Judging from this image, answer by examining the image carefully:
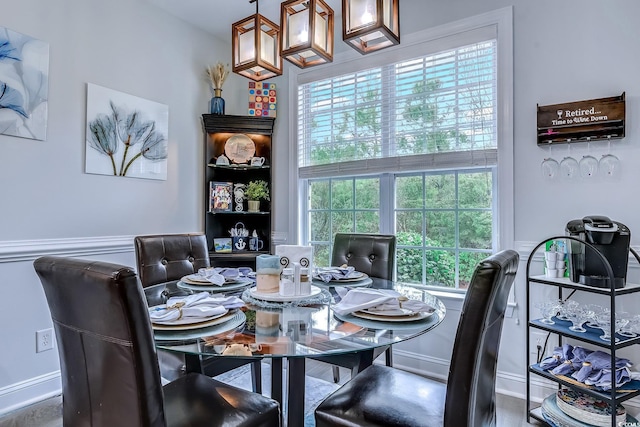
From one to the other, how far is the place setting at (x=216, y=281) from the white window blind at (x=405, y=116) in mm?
1392

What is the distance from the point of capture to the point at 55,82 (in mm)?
2367

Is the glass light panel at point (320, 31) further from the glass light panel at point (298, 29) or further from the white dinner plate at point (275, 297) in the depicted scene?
the white dinner plate at point (275, 297)

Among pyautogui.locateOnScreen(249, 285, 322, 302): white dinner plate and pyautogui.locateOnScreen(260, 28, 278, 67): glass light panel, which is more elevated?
pyautogui.locateOnScreen(260, 28, 278, 67): glass light panel

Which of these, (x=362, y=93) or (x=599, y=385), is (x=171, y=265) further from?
(x=599, y=385)

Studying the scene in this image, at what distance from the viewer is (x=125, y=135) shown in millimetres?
2750

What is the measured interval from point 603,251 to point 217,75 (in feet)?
10.2

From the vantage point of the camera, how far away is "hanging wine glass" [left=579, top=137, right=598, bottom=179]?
2127mm

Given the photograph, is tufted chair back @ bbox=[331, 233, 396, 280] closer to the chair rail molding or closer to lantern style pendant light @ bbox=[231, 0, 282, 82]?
lantern style pendant light @ bbox=[231, 0, 282, 82]

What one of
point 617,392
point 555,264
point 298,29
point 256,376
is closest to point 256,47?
point 298,29

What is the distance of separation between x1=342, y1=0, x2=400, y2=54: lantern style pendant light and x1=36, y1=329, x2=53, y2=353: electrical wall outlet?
2483 mm

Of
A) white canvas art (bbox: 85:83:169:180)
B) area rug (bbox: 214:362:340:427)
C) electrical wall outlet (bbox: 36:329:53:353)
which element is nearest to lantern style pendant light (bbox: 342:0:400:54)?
white canvas art (bbox: 85:83:169:180)

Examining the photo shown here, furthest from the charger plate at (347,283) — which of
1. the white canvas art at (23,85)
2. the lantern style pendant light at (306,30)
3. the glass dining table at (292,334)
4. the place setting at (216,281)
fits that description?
the white canvas art at (23,85)

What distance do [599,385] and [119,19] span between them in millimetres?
3720

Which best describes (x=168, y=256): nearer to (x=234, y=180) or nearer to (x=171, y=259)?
(x=171, y=259)
